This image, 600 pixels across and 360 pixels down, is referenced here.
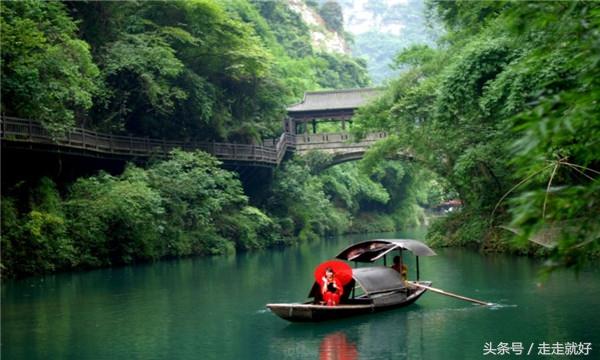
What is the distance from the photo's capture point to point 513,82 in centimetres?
1805

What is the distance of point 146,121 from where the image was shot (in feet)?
115

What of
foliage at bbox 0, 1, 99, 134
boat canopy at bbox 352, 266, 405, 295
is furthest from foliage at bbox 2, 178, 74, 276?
boat canopy at bbox 352, 266, 405, 295

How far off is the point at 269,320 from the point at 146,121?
21068mm

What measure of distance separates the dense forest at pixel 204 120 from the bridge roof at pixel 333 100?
3.29 m

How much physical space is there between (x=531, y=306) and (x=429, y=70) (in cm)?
1629

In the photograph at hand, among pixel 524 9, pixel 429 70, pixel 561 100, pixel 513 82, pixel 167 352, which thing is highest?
pixel 429 70

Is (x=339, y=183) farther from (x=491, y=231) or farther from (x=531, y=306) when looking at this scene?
(x=531, y=306)

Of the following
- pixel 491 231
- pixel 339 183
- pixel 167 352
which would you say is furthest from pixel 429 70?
pixel 339 183

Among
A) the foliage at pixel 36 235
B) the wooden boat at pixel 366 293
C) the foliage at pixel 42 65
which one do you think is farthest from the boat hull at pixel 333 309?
the foliage at pixel 42 65

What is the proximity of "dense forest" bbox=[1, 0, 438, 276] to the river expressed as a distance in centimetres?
306

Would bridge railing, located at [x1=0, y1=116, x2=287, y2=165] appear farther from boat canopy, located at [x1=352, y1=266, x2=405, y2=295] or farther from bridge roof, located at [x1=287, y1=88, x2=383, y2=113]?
boat canopy, located at [x1=352, y1=266, x2=405, y2=295]

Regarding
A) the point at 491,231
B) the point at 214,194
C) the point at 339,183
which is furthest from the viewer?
the point at 339,183

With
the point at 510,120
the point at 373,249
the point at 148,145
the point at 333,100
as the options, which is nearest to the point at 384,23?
the point at 333,100

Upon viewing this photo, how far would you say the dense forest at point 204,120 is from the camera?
21.4m
